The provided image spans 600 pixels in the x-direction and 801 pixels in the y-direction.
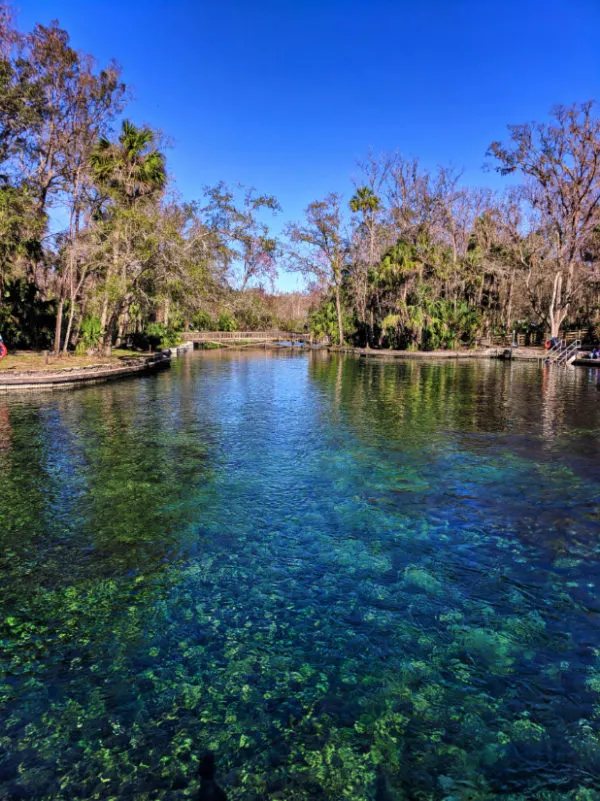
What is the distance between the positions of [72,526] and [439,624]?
194 inches

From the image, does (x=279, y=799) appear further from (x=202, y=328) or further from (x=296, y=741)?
(x=202, y=328)

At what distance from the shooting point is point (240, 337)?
207 feet

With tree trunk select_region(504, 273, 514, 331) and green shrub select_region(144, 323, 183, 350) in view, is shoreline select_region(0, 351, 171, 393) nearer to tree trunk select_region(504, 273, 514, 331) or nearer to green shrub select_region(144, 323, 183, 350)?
green shrub select_region(144, 323, 183, 350)

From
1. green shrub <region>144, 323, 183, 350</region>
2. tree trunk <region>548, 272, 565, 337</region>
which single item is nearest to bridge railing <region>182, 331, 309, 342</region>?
green shrub <region>144, 323, 183, 350</region>

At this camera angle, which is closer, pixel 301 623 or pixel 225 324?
pixel 301 623

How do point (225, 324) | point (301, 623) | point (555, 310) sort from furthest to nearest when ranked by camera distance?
point (225, 324) < point (555, 310) < point (301, 623)

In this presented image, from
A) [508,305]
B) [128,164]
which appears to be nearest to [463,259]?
[508,305]

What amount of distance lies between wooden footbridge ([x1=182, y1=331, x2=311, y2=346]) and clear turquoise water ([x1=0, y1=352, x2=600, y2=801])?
1990 inches

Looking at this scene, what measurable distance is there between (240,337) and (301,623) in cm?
5979

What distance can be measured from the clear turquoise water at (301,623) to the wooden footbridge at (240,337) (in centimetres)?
5054

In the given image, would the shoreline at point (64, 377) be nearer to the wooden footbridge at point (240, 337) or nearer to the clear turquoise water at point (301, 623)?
the clear turquoise water at point (301, 623)

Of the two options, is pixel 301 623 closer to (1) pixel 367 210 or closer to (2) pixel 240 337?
(1) pixel 367 210

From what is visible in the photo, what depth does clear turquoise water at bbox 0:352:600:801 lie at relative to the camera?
3.18 metres

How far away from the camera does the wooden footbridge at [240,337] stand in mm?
60312
